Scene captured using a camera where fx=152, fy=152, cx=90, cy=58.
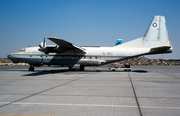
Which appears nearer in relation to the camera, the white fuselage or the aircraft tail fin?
the aircraft tail fin

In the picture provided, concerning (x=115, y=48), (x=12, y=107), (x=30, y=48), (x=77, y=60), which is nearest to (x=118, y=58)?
(x=115, y=48)

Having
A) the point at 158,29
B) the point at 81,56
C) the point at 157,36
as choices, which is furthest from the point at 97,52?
the point at 158,29

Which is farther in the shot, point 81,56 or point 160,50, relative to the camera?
point 81,56

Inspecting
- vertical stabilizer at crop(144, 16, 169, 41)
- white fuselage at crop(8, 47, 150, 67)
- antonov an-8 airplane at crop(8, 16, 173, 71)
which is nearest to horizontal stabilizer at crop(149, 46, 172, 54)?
antonov an-8 airplane at crop(8, 16, 173, 71)

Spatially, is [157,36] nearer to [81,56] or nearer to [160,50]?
[160,50]

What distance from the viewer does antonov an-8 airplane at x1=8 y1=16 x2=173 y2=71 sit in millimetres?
24484

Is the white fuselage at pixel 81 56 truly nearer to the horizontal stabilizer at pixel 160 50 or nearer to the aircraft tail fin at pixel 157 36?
the aircraft tail fin at pixel 157 36

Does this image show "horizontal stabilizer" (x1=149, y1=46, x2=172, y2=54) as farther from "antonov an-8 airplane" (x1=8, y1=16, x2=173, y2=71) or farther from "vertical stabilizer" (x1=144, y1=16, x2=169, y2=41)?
"vertical stabilizer" (x1=144, y1=16, x2=169, y2=41)

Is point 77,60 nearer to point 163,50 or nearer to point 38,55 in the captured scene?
point 38,55

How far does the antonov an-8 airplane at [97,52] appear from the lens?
80.3 ft

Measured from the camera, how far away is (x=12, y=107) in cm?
605

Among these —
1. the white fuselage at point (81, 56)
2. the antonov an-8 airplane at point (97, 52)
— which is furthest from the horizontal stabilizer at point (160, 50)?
the white fuselage at point (81, 56)

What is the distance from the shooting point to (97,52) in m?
26.1

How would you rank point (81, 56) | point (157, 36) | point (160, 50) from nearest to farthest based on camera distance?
point (160, 50), point (157, 36), point (81, 56)
